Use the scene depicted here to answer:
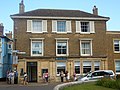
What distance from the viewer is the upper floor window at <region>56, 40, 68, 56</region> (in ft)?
142

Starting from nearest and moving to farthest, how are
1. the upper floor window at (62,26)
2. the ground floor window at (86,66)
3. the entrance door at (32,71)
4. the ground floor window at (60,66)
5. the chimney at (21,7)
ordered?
1. the entrance door at (32,71)
2. the ground floor window at (60,66)
3. the upper floor window at (62,26)
4. the ground floor window at (86,66)
5. the chimney at (21,7)

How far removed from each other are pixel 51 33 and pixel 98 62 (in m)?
8.65

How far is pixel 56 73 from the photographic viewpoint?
42.6m

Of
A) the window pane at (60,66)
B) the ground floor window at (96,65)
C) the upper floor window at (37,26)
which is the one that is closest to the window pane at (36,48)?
the upper floor window at (37,26)

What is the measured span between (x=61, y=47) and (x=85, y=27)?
5.19m

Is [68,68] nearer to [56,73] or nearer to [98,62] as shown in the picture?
[56,73]

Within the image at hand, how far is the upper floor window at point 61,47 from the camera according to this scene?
43219 mm

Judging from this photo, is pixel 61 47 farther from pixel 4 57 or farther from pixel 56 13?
pixel 4 57

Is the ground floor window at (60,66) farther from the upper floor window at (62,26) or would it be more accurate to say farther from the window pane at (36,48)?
the upper floor window at (62,26)

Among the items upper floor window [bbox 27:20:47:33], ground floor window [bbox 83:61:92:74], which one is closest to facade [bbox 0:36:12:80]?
upper floor window [bbox 27:20:47:33]

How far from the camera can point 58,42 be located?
1709 inches

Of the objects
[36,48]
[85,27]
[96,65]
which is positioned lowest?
[96,65]

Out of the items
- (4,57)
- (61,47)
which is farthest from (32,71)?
(4,57)

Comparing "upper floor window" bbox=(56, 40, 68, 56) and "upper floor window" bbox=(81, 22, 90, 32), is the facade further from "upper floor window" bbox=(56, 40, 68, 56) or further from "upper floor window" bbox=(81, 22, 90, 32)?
"upper floor window" bbox=(81, 22, 90, 32)
